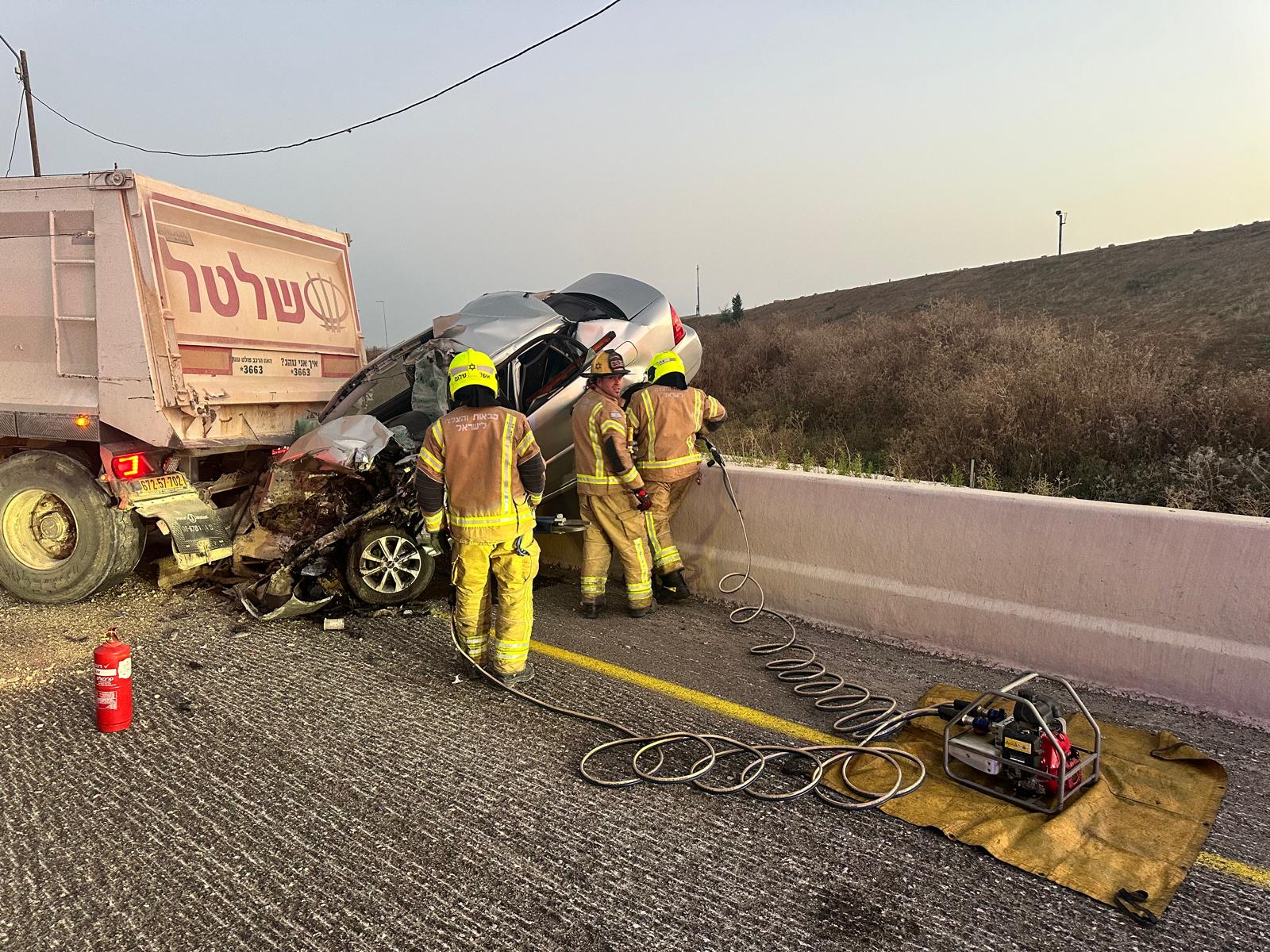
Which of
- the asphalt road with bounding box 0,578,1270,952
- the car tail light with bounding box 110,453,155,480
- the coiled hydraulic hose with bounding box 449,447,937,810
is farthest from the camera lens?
the car tail light with bounding box 110,453,155,480

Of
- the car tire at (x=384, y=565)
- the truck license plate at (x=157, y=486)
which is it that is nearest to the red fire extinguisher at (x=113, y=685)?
the car tire at (x=384, y=565)

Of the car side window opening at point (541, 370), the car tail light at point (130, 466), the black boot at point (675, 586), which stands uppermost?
the car side window opening at point (541, 370)

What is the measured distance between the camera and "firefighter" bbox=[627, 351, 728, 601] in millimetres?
5750

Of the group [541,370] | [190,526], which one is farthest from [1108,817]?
[190,526]

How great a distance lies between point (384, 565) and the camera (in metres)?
5.66

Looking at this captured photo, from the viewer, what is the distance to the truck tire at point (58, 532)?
18.2 ft

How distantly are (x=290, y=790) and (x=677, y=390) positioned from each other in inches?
146

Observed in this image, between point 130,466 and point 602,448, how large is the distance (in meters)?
3.31

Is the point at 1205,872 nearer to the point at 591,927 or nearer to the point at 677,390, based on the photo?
the point at 591,927

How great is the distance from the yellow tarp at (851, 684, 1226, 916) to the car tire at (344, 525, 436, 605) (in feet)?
11.6

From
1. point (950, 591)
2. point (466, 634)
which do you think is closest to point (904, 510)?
point (950, 591)

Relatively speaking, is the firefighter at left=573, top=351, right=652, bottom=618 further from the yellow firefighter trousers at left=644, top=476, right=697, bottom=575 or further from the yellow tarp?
the yellow tarp

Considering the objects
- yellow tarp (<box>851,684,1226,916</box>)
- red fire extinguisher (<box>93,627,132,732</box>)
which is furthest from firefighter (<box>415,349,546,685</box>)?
yellow tarp (<box>851,684,1226,916</box>)

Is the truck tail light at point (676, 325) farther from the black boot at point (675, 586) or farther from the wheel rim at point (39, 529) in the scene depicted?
the wheel rim at point (39, 529)
